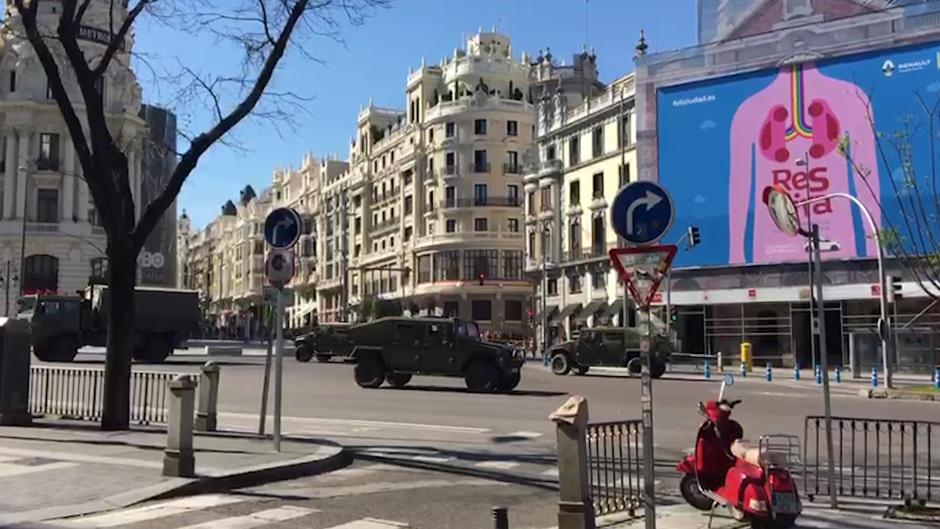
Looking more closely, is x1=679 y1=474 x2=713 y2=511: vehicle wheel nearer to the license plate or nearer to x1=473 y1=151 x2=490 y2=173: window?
the license plate

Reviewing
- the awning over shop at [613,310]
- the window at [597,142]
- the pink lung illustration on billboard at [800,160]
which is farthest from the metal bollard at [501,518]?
the window at [597,142]

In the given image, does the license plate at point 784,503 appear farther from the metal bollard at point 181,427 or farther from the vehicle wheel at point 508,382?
the vehicle wheel at point 508,382

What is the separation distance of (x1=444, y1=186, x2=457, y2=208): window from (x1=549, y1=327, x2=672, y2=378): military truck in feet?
145

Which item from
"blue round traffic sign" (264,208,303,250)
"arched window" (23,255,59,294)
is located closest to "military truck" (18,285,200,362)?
"blue round traffic sign" (264,208,303,250)

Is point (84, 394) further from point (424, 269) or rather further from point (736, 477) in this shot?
point (424, 269)

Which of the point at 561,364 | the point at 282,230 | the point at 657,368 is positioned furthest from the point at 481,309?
the point at 282,230

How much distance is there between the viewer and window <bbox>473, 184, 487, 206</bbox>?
252ft

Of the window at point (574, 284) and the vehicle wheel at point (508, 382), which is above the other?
the window at point (574, 284)

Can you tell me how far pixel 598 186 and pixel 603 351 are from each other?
89.2ft

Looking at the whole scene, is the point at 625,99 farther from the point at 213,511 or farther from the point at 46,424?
the point at 213,511

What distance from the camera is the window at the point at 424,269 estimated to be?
78625 millimetres

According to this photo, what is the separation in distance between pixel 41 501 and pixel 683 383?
24525 mm

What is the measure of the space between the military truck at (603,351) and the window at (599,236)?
24.2 meters

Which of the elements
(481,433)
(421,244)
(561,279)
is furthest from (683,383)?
(421,244)
